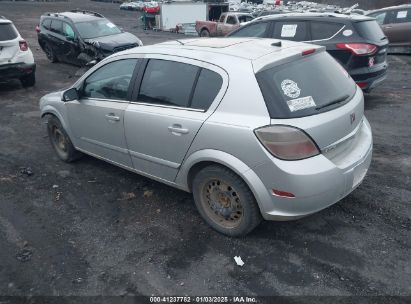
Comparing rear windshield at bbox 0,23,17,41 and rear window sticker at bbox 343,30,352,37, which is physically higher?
rear window sticker at bbox 343,30,352,37

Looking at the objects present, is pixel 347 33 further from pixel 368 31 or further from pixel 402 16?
pixel 402 16

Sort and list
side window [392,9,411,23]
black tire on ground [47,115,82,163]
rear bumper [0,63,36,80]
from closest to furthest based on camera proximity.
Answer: black tire on ground [47,115,82,163], rear bumper [0,63,36,80], side window [392,9,411,23]

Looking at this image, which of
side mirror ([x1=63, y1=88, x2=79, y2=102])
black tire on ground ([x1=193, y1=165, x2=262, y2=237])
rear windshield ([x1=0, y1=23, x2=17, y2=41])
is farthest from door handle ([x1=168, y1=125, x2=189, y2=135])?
rear windshield ([x1=0, y1=23, x2=17, y2=41])

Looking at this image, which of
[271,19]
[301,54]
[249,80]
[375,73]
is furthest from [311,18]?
[249,80]

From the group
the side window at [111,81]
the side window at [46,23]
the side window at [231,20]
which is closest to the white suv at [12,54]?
the side window at [46,23]

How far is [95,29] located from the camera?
40.4 ft

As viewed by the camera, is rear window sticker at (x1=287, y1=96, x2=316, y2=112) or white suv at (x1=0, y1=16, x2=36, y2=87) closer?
rear window sticker at (x1=287, y1=96, x2=316, y2=112)

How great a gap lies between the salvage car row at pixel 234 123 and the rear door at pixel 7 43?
5301 mm

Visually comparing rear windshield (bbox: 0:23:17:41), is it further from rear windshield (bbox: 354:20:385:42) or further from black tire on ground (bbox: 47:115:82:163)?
rear windshield (bbox: 354:20:385:42)

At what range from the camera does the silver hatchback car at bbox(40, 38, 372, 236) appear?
10.4 ft

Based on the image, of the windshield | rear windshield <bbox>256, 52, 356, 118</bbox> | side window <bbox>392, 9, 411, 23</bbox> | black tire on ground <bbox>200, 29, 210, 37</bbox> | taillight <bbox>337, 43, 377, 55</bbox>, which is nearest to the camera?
rear windshield <bbox>256, 52, 356, 118</bbox>

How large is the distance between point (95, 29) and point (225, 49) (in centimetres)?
979

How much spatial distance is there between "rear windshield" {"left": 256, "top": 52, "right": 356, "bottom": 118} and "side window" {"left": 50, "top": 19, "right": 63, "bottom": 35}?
11299mm

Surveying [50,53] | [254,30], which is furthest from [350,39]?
[50,53]
